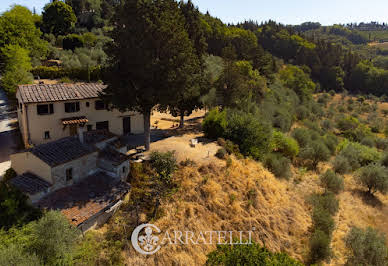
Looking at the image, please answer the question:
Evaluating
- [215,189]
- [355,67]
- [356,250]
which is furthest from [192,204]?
[355,67]

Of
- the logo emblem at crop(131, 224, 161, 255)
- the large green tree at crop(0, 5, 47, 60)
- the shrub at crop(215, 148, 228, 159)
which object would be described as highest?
the large green tree at crop(0, 5, 47, 60)

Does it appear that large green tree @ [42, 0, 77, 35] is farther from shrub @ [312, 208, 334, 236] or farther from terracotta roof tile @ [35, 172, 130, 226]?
shrub @ [312, 208, 334, 236]

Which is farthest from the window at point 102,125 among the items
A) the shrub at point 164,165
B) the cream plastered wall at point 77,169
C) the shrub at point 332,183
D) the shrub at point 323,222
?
the shrub at point 332,183

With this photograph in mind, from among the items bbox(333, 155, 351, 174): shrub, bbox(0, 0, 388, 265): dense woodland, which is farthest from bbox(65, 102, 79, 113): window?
bbox(333, 155, 351, 174): shrub

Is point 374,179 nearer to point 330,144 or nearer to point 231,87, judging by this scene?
point 330,144

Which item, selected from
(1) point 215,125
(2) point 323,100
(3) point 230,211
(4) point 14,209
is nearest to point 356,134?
(2) point 323,100

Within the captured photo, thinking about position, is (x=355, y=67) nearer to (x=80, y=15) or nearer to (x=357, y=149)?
(x=357, y=149)
